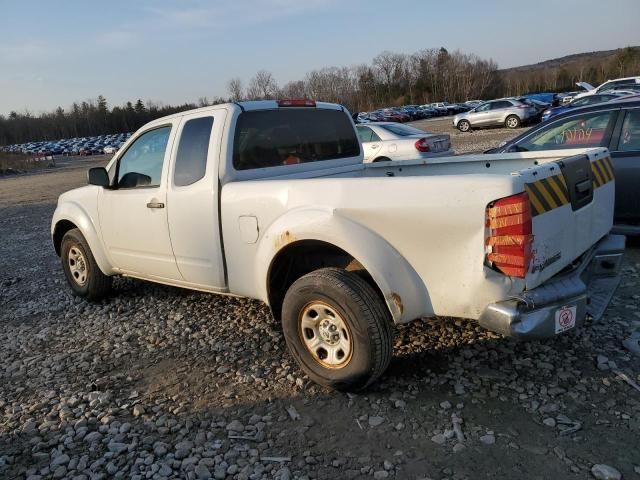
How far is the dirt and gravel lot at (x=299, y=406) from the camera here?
108 inches

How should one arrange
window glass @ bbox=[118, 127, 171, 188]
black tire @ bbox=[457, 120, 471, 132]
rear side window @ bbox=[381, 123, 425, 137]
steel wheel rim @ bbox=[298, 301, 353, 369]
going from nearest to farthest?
steel wheel rim @ bbox=[298, 301, 353, 369] < window glass @ bbox=[118, 127, 171, 188] < rear side window @ bbox=[381, 123, 425, 137] < black tire @ bbox=[457, 120, 471, 132]

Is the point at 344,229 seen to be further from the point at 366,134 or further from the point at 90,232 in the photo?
the point at 366,134

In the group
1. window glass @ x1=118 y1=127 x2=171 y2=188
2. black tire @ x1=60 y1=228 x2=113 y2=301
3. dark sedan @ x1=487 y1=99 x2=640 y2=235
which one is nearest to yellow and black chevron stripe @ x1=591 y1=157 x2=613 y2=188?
dark sedan @ x1=487 y1=99 x2=640 y2=235

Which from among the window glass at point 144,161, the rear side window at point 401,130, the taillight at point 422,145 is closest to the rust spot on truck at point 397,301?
the window glass at point 144,161

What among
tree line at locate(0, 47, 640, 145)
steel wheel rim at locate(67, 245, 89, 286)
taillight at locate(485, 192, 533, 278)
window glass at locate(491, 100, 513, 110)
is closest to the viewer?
taillight at locate(485, 192, 533, 278)

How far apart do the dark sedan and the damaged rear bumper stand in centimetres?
269

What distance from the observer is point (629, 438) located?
273 cm

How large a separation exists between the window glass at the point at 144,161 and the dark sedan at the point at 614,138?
414cm

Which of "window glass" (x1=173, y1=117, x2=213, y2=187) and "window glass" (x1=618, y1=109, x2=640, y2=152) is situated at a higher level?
"window glass" (x1=173, y1=117, x2=213, y2=187)

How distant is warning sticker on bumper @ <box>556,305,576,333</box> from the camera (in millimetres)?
2850

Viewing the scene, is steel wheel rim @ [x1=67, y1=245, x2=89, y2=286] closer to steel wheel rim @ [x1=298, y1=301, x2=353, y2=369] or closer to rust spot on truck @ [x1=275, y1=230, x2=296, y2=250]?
rust spot on truck @ [x1=275, y1=230, x2=296, y2=250]

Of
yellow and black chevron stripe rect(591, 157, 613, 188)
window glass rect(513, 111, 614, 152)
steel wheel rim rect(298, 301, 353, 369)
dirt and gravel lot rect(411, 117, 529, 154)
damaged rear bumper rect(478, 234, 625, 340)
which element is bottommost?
steel wheel rim rect(298, 301, 353, 369)

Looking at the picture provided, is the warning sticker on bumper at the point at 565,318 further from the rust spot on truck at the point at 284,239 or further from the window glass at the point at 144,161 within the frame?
the window glass at the point at 144,161

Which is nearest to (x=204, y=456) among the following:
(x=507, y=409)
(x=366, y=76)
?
(x=507, y=409)
